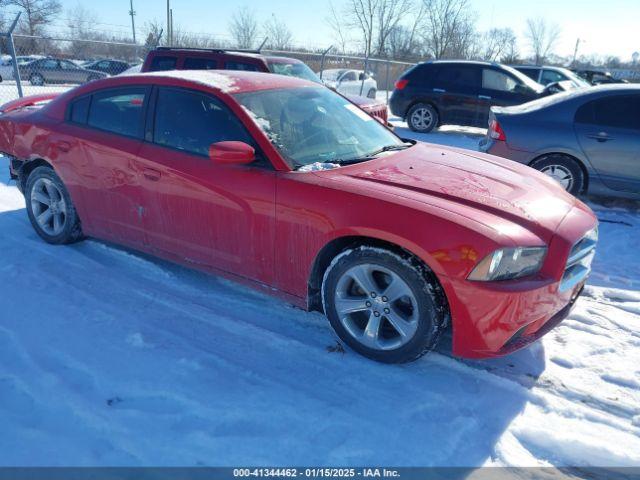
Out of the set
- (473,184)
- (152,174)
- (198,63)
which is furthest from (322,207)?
(198,63)

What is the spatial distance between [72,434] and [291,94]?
2.71 meters

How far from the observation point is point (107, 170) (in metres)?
3.84

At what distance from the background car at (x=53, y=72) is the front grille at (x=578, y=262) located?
2045cm

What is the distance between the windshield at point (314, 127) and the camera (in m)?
3.33

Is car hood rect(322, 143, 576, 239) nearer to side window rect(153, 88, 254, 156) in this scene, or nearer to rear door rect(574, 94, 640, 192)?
side window rect(153, 88, 254, 156)

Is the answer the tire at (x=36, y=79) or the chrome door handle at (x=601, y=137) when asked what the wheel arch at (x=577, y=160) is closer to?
the chrome door handle at (x=601, y=137)

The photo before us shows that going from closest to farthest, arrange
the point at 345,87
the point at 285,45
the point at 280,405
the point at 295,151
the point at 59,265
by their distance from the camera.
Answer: the point at 280,405
the point at 295,151
the point at 59,265
the point at 345,87
the point at 285,45

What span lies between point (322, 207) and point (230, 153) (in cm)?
69

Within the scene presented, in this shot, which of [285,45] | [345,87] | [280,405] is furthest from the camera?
[285,45]

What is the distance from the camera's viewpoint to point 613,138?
19.1 feet

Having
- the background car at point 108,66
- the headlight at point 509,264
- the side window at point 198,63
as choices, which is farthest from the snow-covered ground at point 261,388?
the background car at point 108,66

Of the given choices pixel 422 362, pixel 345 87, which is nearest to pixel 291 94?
pixel 422 362

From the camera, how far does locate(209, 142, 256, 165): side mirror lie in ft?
10.0

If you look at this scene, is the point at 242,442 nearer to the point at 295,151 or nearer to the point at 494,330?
the point at 494,330
